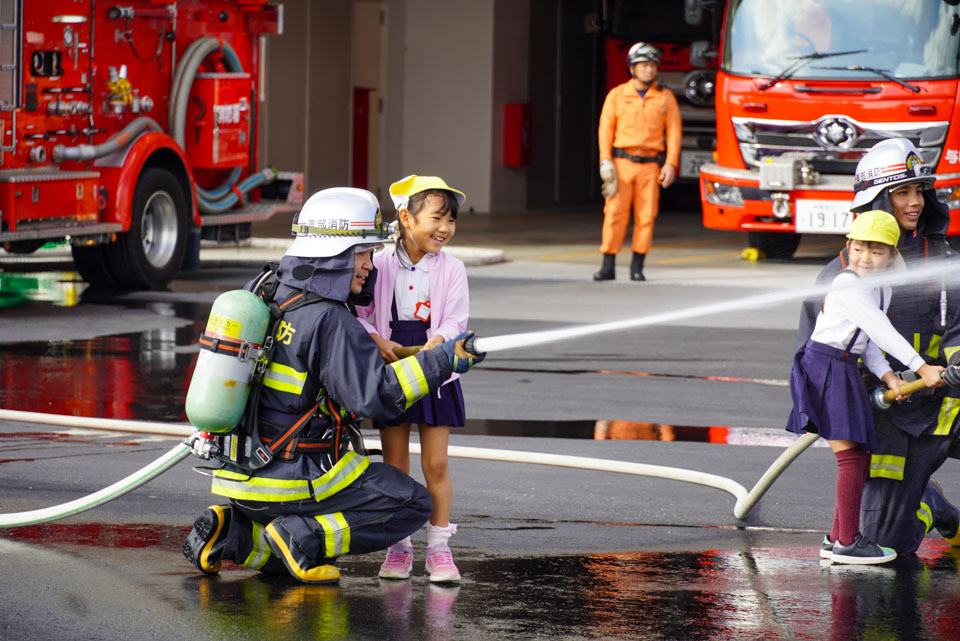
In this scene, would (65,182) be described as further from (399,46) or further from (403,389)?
(399,46)

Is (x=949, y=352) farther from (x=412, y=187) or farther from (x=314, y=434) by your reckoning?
(x=314, y=434)

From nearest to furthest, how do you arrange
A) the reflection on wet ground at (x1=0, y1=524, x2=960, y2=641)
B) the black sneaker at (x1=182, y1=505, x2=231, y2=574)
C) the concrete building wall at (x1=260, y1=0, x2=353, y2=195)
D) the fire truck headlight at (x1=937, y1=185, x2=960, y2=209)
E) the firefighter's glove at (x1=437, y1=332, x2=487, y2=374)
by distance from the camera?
the reflection on wet ground at (x1=0, y1=524, x2=960, y2=641)
the firefighter's glove at (x1=437, y1=332, x2=487, y2=374)
the black sneaker at (x1=182, y1=505, x2=231, y2=574)
the fire truck headlight at (x1=937, y1=185, x2=960, y2=209)
the concrete building wall at (x1=260, y1=0, x2=353, y2=195)

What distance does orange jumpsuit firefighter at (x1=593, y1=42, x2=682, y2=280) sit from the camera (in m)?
13.6

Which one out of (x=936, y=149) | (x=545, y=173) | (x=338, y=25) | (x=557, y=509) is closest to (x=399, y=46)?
(x=338, y=25)

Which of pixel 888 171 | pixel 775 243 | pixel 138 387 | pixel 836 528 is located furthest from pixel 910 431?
Result: pixel 775 243

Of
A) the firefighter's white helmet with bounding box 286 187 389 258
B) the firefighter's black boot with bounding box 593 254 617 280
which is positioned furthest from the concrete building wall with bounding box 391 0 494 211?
the firefighter's white helmet with bounding box 286 187 389 258

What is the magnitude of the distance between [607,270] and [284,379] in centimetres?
957

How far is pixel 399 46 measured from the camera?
74.9 feet

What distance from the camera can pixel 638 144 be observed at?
13.7m

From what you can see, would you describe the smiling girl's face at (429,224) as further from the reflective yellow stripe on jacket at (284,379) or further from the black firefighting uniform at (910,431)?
the black firefighting uniform at (910,431)

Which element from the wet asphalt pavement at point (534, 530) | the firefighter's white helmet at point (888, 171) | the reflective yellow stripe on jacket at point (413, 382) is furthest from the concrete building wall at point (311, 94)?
the reflective yellow stripe on jacket at point (413, 382)

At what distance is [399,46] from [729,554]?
18.2 meters

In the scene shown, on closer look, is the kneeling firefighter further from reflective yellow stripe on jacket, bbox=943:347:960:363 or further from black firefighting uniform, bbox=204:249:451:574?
reflective yellow stripe on jacket, bbox=943:347:960:363

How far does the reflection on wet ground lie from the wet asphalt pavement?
1cm
